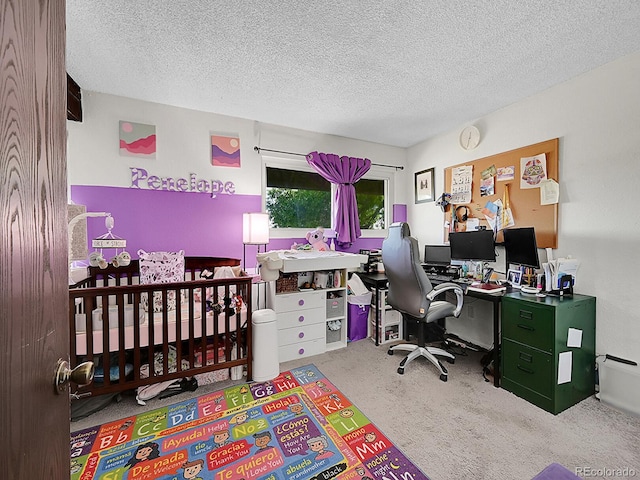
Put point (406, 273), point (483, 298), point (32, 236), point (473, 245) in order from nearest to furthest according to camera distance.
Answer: point (32, 236) < point (483, 298) < point (406, 273) < point (473, 245)

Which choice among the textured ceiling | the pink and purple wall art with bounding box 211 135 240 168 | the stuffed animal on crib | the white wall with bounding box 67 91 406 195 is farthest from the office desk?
the pink and purple wall art with bounding box 211 135 240 168

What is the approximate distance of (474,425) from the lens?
1.73 meters

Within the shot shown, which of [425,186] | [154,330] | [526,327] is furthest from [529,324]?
[154,330]

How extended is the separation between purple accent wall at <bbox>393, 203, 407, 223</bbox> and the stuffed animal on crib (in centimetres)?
118

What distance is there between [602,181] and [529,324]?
1.17m

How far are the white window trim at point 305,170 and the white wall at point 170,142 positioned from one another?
0.08 m

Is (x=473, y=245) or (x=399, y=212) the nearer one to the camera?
(x=473, y=245)

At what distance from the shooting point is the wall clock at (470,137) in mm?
2824

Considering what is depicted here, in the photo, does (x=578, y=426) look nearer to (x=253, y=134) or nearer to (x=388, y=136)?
(x=388, y=136)

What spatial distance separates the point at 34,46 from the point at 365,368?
260 cm

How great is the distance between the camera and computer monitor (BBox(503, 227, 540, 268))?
7.07 ft

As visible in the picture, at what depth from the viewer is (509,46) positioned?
176 cm

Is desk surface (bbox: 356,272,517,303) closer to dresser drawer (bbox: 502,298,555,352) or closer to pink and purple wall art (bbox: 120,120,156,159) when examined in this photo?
dresser drawer (bbox: 502,298,555,352)

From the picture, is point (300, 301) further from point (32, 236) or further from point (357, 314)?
point (32, 236)
